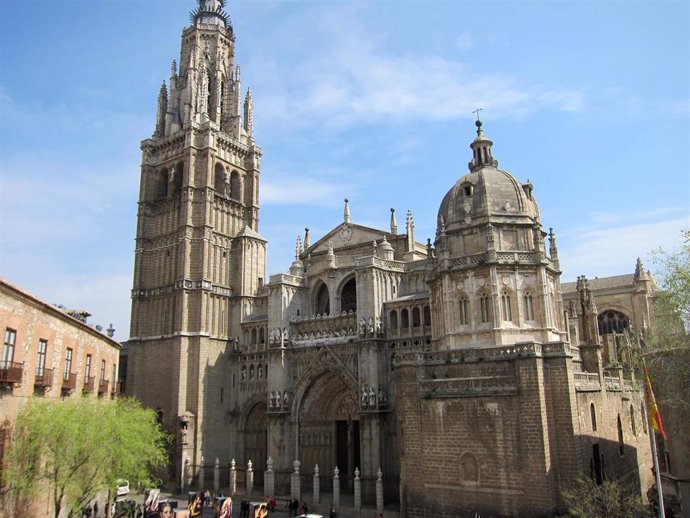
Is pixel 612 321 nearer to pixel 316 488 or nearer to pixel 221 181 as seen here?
pixel 316 488

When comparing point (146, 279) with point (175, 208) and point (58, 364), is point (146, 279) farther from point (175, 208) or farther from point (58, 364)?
point (58, 364)

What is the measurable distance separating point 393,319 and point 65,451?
20.5 meters

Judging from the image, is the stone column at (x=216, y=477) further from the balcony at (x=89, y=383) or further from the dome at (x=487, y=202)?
the dome at (x=487, y=202)

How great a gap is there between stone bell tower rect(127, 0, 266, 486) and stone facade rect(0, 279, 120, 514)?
12.0 meters

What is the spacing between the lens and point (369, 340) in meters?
35.0

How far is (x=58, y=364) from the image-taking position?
2430cm

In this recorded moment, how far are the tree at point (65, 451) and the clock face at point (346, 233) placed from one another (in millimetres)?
23843

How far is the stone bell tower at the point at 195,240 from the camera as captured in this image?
4147 cm

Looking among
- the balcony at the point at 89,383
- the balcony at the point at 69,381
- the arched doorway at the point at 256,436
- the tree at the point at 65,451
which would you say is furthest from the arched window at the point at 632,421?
the balcony at the point at 69,381

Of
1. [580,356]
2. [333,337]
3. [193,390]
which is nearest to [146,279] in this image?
[193,390]

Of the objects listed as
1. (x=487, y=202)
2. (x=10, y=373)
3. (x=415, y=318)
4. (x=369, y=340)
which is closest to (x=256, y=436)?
(x=369, y=340)

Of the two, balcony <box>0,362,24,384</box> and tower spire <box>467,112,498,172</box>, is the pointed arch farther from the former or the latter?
balcony <box>0,362,24,384</box>

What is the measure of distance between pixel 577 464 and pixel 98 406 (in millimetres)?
18762

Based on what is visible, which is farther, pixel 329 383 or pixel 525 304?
pixel 329 383
